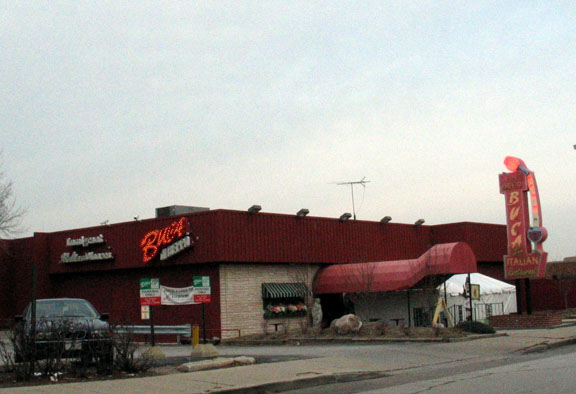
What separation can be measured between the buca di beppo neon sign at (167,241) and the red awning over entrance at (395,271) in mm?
6495

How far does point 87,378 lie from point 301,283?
18.5 m

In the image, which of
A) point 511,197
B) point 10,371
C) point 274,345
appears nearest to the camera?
point 10,371

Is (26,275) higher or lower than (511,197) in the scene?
lower

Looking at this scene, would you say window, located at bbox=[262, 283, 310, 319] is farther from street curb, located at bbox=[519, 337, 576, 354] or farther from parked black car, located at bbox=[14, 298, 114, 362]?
parked black car, located at bbox=[14, 298, 114, 362]

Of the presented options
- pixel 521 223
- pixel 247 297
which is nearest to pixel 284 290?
pixel 247 297

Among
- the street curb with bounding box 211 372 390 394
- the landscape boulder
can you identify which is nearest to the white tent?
the landscape boulder

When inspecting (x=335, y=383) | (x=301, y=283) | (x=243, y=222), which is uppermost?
(x=243, y=222)

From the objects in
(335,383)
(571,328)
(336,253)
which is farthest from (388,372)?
(336,253)

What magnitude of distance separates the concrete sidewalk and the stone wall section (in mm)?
9228

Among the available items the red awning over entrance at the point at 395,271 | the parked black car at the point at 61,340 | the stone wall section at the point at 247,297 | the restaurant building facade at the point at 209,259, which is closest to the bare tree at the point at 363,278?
the red awning over entrance at the point at 395,271

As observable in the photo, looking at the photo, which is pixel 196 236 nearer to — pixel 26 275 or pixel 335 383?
pixel 26 275

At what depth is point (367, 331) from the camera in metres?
25.7

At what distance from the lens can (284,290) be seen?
32219 mm

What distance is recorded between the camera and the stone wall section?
3014 cm
